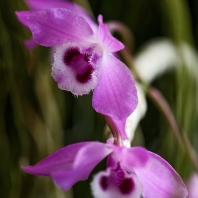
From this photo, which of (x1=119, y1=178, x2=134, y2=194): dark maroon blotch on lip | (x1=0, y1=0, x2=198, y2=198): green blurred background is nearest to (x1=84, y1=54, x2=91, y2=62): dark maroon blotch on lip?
(x1=119, y1=178, x2=134, y2=194): dark maroon blotch on lip

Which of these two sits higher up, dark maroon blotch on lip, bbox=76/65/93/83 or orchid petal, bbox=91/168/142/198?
dark maroon blotch on lip, bbox=76/65/93/83

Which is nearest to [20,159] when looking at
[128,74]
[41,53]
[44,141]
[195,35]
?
[44,141]

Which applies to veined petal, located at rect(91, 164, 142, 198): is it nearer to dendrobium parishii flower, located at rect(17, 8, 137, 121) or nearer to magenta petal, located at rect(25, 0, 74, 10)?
dendrobium parishii flower, located at rect(17, 8, 137, 121)

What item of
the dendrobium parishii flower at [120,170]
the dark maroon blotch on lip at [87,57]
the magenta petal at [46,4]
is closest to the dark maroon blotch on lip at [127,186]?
the dendrobium parishii flower at [120,170]

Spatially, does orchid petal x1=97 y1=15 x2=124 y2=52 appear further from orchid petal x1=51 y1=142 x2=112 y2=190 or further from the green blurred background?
the green blurred background

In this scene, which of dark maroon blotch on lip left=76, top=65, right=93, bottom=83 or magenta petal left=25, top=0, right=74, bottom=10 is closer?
dark maroon blotch on lip left=76, top=65, right=93, bottom=83

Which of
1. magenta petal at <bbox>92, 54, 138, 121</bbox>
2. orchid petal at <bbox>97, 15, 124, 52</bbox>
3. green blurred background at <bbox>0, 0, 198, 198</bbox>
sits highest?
orchid petal at <bbox>97, 15, 124, 52</bbox>

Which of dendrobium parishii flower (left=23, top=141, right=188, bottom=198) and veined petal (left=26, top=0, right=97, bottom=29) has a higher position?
veined petal (left=26, top=0, right=97, bottom=29)
